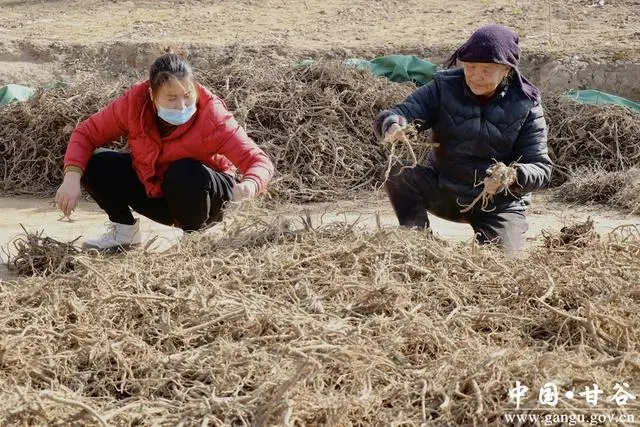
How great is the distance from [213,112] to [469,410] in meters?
2.11

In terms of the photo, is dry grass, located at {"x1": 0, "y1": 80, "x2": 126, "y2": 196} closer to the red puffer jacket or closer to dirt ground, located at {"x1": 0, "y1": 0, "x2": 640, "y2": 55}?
the red puffer jacket

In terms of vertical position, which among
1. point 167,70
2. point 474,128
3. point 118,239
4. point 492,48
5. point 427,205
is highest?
point 492,48

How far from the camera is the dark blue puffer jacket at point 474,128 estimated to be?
168 inches

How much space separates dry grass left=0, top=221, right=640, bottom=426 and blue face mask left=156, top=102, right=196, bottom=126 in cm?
56

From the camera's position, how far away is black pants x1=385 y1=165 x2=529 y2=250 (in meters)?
4.34

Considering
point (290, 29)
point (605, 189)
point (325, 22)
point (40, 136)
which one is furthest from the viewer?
point (325, 22)

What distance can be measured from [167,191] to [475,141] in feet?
4.41

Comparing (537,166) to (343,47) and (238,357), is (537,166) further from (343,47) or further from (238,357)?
(343,47)

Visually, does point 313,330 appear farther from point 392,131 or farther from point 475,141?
point 475,141

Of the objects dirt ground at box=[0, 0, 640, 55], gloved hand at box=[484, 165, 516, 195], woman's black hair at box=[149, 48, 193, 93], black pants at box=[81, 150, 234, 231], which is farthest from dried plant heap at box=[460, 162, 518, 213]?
dirt ground at box=[0, 0, 640, 55]

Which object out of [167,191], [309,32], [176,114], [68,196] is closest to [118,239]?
[167,191]

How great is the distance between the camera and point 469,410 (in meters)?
2.61

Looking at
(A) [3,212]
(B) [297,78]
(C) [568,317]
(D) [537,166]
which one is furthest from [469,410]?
(B) [297,78]

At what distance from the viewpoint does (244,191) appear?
4.02 metres
